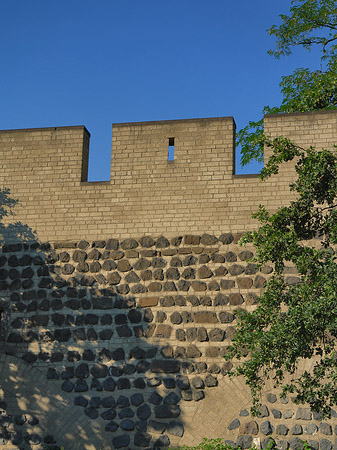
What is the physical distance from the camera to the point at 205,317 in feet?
39.2

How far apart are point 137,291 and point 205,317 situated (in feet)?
4.29

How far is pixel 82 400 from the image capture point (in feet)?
39.5

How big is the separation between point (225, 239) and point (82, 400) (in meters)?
3.72

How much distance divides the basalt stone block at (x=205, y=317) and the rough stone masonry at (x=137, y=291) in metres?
0.02

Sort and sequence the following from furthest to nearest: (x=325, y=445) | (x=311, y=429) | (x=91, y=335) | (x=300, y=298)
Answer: (x=91, y=335)
(x=311, y=429)
(x=325, y=445)
(x=300, y=298)

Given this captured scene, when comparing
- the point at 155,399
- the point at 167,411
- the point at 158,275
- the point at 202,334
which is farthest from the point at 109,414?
A: the point at 158,275

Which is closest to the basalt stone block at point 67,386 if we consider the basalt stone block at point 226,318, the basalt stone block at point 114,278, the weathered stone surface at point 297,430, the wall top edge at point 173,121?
the basalt stone block at point 114,278

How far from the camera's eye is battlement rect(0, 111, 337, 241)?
40.9 feet

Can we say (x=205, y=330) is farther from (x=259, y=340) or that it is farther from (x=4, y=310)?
(x=4, y=310)

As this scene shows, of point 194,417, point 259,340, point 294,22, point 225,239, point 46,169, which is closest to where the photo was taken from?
point 259,340

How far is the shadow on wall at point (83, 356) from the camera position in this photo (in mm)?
11766

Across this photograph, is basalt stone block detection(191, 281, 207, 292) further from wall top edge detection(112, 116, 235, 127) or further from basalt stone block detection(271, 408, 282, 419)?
wall top edge detection(112, 116, 235, 127)

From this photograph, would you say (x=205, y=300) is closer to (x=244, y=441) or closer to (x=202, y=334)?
(x=202, y=334)

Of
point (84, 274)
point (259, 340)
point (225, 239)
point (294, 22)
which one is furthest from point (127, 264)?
point (294, 22)
